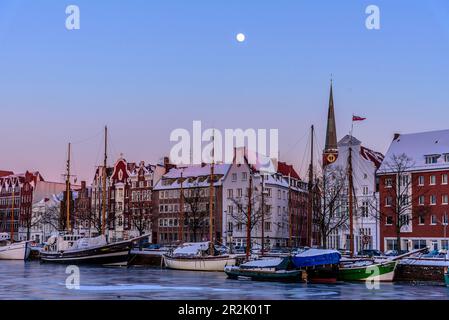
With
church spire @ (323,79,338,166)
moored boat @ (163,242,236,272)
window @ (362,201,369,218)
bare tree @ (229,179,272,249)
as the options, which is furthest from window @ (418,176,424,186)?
moored boat @ (163,242,236,272)

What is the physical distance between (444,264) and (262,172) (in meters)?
33.1

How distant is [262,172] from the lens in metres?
66.9

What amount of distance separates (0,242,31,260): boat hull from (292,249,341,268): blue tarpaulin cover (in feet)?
133

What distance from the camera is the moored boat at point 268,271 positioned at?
34.6m

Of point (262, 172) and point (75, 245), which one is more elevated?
point (262, 172)

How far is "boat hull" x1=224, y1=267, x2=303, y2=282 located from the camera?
3450cm

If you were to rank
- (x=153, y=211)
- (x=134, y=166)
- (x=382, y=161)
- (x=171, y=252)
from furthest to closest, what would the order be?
(x=134, y=166) < (x=153, y=211) < (x=382, y=161) < (x=171, y=252)

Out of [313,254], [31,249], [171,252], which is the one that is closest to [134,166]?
[31,249]

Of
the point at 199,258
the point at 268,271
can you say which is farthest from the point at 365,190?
the point at 268,271

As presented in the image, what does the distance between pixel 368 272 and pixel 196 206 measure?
37.3 meters

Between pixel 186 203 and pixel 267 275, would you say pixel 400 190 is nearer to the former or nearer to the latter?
pixel 186 203

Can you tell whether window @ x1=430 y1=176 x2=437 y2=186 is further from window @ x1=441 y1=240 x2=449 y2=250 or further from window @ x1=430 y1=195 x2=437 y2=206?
window @ x1=441 y1=240 x2=449 y2=250
